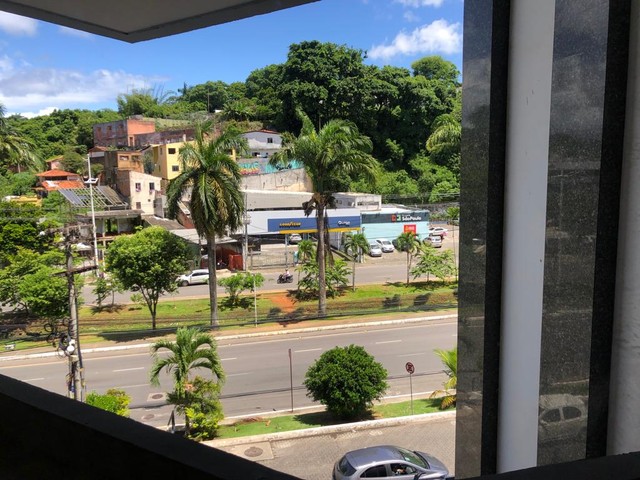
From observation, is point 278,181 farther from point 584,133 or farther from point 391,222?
point 584,133

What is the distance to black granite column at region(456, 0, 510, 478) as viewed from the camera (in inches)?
44.9

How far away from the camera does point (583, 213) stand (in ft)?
2.89

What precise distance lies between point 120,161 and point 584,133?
2206cm

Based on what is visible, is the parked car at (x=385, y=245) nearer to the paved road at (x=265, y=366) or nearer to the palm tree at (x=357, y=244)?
the palm tree at (x=357, y=244)

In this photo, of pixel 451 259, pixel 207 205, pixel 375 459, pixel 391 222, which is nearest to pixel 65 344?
pixel 207 205

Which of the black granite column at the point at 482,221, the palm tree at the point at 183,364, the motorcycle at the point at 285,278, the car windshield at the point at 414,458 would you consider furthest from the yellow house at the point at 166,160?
the black granite column at the point at 482,221

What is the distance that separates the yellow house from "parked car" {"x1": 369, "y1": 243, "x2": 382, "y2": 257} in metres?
8.20

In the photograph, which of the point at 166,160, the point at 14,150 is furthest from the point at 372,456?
the point at 14,150

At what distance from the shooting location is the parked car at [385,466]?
4180 millimetres

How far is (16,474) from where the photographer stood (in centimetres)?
39

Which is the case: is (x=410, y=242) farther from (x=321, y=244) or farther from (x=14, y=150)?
(x=14, y=150)

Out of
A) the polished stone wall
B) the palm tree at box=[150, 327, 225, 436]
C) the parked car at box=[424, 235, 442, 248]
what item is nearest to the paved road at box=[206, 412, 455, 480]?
the palm tree at box=[150, 327, 225, 436]

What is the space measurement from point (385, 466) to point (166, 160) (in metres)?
17.5

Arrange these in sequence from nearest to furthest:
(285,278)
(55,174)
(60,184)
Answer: (285,278) < (60,184) < (55,174)
